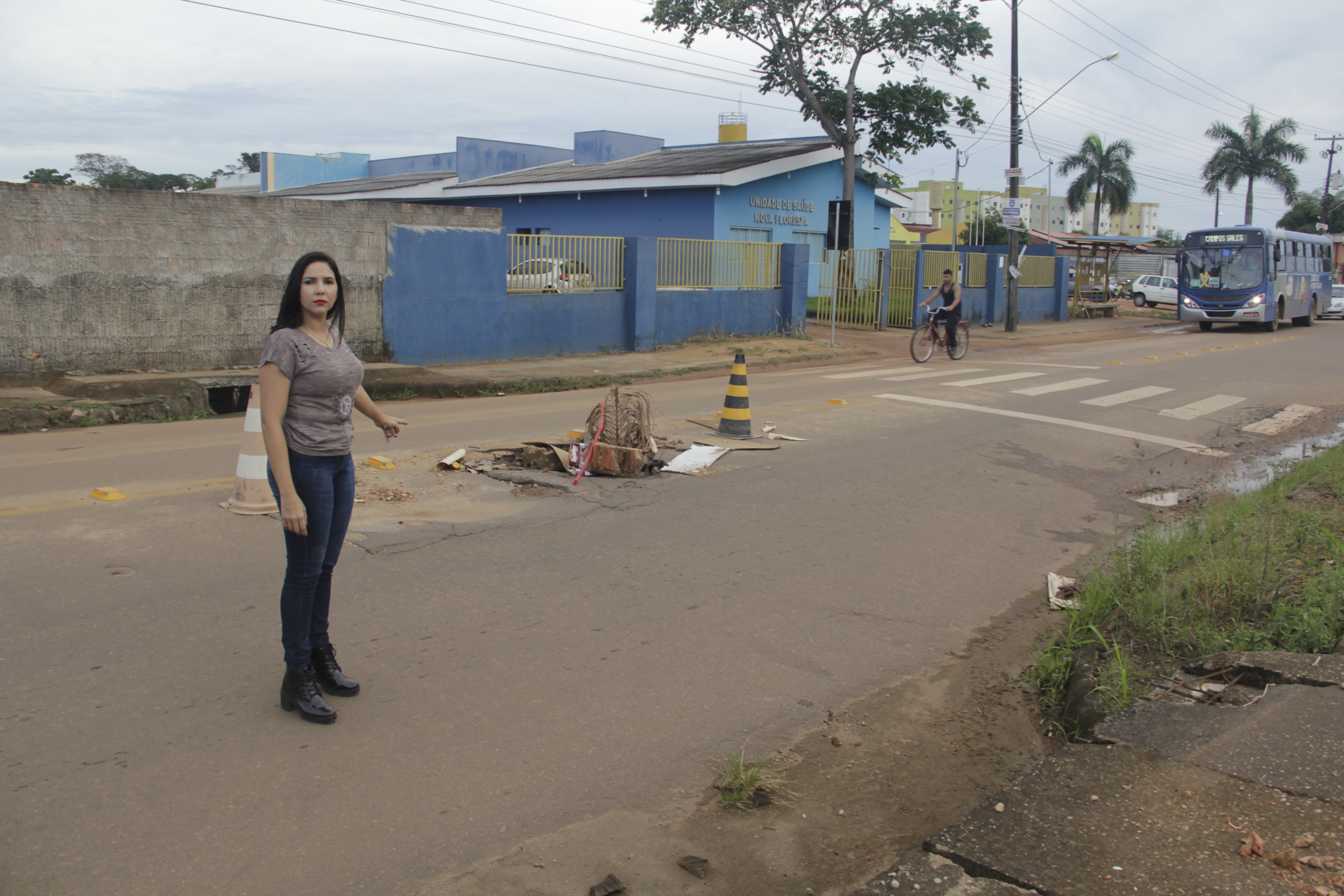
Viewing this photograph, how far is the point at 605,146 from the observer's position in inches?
1572

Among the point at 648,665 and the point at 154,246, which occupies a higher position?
the point at 154,246

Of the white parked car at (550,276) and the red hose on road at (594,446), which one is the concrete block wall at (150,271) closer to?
the white parked car at (550,276)

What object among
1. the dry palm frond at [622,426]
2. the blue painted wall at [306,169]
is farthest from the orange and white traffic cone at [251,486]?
the blue painted wall at [306,169]

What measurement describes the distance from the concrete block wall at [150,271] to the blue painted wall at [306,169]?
43446mm

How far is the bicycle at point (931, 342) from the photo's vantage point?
1991 centimetres

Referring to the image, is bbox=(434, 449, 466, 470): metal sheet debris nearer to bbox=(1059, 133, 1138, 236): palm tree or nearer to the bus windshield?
the bus windshield

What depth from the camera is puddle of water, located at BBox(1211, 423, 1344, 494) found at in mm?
9305

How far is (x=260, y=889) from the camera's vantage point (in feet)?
9.80

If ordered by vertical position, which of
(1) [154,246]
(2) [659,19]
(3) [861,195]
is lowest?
(1) [154,246]

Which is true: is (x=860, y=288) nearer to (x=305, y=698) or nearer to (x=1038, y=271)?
Answer: (x=1038, y=271)

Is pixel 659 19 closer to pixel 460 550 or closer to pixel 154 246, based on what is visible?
pixel 154 246

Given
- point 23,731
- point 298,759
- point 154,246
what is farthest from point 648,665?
point 154,246

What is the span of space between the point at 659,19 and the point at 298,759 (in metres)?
29.5

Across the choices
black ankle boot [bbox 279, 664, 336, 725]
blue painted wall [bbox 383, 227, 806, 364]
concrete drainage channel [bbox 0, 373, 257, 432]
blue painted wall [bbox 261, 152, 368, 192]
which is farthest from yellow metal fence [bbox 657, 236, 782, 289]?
blue painted wall [bbox 261, 152, 368, 192]
